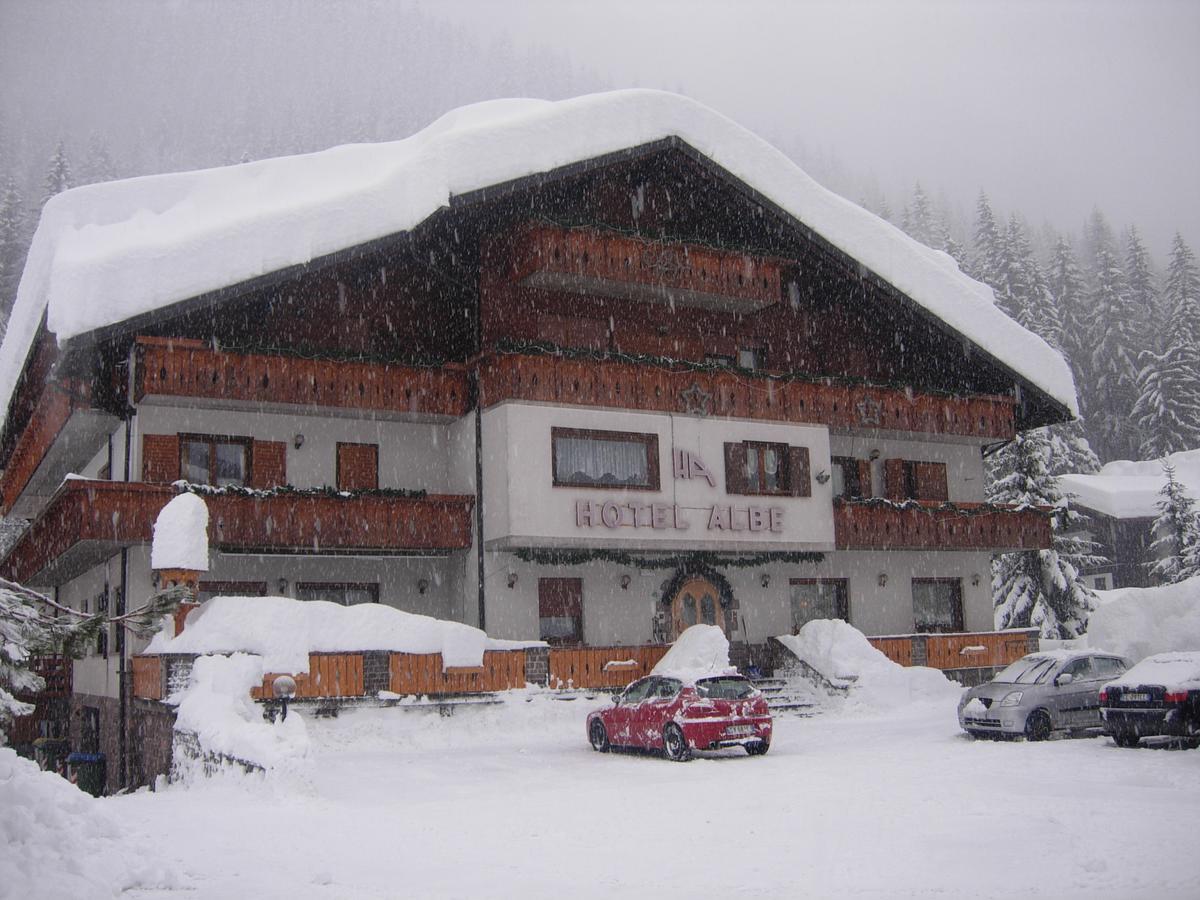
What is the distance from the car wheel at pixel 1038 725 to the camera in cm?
1986

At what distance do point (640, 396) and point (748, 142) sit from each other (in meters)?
7.10

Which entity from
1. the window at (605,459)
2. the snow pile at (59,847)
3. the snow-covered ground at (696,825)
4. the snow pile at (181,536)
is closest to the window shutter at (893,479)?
the window at (605,459)

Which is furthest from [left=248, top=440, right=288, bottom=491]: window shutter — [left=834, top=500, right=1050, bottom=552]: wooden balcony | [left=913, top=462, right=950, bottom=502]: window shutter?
[left=913, top=462, right=950, bottom=502]: window shutter

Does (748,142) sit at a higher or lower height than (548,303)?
higher

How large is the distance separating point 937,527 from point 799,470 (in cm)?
476

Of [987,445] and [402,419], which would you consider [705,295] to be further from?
[987,445]

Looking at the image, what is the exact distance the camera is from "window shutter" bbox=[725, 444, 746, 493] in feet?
93.9

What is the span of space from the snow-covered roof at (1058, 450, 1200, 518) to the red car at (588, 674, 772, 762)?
1673 inches

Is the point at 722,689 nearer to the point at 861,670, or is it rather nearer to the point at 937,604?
the point at 861,670

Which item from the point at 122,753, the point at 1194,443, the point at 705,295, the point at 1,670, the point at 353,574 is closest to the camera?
the point at 1,670

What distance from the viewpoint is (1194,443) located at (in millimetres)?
68438

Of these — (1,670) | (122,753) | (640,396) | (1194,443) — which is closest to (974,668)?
(640,396)

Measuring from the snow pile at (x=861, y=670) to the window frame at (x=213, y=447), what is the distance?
1297 centimetres

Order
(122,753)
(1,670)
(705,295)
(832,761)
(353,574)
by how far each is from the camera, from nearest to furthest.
A: 1. (1,670)
2. (832,761)
3. (122,753)
4. (353,574)
5. (705,295)
